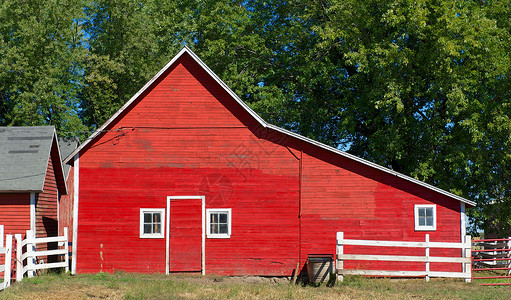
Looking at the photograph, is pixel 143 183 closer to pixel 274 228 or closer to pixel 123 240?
pixel 123 240

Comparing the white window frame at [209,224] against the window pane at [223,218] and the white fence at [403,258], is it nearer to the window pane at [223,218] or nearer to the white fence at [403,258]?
the window pane at [223,218]

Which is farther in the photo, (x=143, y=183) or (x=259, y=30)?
(x=259, y=30)

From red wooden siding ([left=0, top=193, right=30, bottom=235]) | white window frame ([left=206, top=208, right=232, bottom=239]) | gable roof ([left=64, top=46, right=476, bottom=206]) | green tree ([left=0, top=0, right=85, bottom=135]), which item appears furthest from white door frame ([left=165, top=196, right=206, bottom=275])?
green tree ([left=0, top=0, right=85, bottom=135])

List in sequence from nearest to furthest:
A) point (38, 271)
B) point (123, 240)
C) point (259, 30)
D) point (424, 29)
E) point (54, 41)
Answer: point (123, 240)
point (38, 271)
point (424, 29)
point (259, 30)
point (54, 41)

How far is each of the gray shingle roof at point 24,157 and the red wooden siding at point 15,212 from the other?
0.65m

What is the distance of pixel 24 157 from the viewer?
23312mm

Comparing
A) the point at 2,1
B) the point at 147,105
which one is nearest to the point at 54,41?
the point at 2,1

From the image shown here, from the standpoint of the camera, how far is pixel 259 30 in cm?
3634

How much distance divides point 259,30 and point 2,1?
19.4 m

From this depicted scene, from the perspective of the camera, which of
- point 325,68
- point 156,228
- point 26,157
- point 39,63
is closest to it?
point 156,228

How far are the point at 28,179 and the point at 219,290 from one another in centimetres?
977

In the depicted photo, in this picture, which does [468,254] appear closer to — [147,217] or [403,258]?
[403,258]

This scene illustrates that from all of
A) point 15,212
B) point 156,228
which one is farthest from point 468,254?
point 15,212

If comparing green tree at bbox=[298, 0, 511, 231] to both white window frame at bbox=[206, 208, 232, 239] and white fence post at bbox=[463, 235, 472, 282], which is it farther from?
white window frame at bbox=[206, 208, 232, 239]
